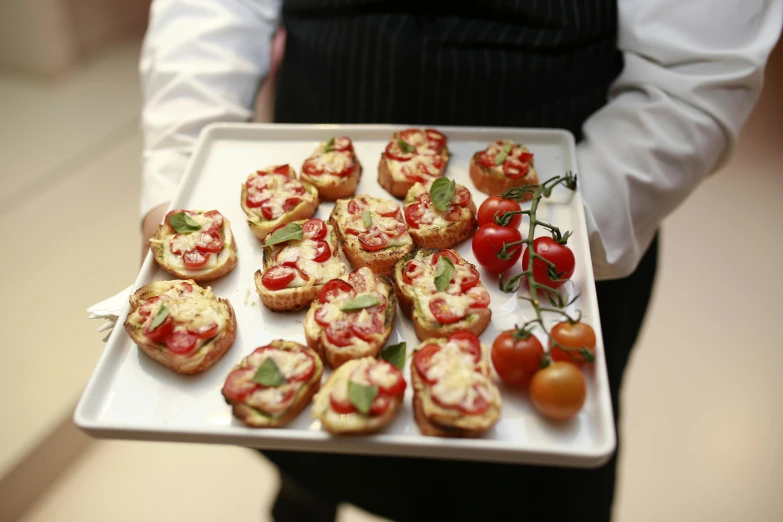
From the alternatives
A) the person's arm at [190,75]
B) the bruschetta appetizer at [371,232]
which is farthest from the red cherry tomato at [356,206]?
the person's arm at [190,75]

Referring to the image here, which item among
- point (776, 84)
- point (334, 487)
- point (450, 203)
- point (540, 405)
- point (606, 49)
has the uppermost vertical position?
point (606, 49)

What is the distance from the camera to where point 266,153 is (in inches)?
74.8

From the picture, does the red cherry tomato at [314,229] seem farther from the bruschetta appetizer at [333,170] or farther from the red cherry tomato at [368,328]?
the red cherry tomato at [368,328]

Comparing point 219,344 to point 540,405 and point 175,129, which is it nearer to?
point 540,405

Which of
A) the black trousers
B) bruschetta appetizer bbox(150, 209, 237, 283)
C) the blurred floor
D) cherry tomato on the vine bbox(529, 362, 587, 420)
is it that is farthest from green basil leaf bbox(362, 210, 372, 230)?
the blurred floor

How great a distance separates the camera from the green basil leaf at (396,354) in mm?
1328

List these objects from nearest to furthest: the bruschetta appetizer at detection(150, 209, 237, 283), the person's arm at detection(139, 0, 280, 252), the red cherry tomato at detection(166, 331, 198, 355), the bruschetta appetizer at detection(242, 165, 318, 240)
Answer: the red cherry tomato at detection(166, 331, 198, 355), the bruschetta appetizer at detection(150, 209, 237, 283), the bruschetta appetizer at detection(242, 165, 318, 240), the person's arm at detection(139, 0, 280, 252)

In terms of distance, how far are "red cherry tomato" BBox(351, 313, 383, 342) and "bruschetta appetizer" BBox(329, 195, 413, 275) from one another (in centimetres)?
23

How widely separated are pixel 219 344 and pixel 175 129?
94 centimetres

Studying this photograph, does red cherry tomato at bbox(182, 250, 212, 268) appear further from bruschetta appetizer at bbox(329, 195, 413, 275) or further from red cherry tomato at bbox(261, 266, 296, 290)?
bruschetta appetizer at bbox(329, 195, 413, 275)

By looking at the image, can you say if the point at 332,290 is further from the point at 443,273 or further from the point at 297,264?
the point at 443,273

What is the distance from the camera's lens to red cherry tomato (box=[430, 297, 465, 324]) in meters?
1.34

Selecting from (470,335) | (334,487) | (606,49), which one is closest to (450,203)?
(470,335)

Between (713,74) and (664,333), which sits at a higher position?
(713,74)
